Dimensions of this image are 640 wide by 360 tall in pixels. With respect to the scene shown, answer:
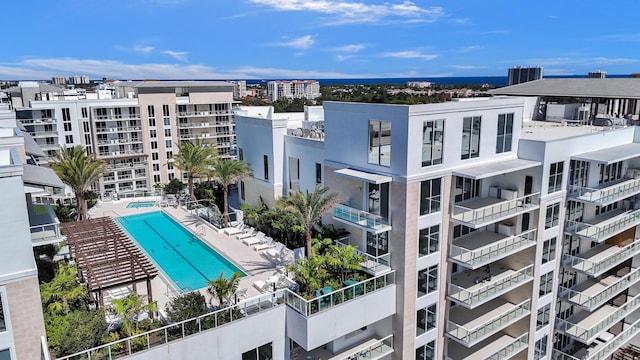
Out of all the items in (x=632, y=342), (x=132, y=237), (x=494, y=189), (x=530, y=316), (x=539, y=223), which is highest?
(x=494, y=189)

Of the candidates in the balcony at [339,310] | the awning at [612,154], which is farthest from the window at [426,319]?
the awning at [612,154]

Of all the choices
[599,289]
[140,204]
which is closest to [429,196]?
[599,289]

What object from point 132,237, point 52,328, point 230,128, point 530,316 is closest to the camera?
point 52,328

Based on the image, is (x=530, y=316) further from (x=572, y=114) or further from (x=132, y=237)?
(x=132, y=237)

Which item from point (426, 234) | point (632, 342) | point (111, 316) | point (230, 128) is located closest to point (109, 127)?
point (230, 128)

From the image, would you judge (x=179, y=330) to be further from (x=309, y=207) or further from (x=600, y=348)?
(x=600, y=348)

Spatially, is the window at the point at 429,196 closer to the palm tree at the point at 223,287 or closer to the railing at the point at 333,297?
the railing at the point at 333,297

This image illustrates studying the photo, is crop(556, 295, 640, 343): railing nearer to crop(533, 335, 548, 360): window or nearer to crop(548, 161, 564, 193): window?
crop(533, 335, 548, 360): window
